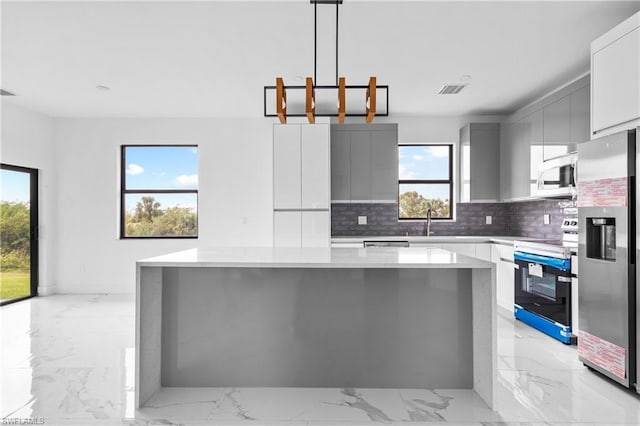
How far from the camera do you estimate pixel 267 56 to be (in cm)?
366

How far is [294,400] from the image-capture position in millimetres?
2479

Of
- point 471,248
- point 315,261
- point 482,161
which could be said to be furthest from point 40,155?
point 482,161

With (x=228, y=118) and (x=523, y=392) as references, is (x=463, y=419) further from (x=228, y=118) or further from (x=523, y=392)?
(x=228, y=118)

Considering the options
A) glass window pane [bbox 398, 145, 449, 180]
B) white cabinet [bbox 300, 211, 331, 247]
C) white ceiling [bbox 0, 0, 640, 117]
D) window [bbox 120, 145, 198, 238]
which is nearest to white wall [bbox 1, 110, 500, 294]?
window [bbox 120, 145, 198, 238]

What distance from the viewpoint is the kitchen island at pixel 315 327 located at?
8.61 feet

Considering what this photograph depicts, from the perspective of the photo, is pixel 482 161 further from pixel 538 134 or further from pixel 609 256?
pixel 609 256

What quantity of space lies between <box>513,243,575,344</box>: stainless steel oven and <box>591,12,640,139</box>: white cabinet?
4.02ft

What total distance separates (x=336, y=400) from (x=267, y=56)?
2.78 meters

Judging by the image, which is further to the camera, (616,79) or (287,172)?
(287,172)

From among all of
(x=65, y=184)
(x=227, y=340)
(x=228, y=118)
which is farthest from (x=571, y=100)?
(x=65, y=184)

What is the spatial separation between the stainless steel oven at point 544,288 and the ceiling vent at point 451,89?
179 centimetres

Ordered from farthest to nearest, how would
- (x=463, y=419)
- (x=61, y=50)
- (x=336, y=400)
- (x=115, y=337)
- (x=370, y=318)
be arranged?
(x=115, y=337) → (x=61, y=50) → (x=370, y=318) → (x=336, y=400) → (x=463, y=419)

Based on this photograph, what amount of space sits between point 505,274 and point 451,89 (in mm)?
2143

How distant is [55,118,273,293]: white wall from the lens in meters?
5.89
